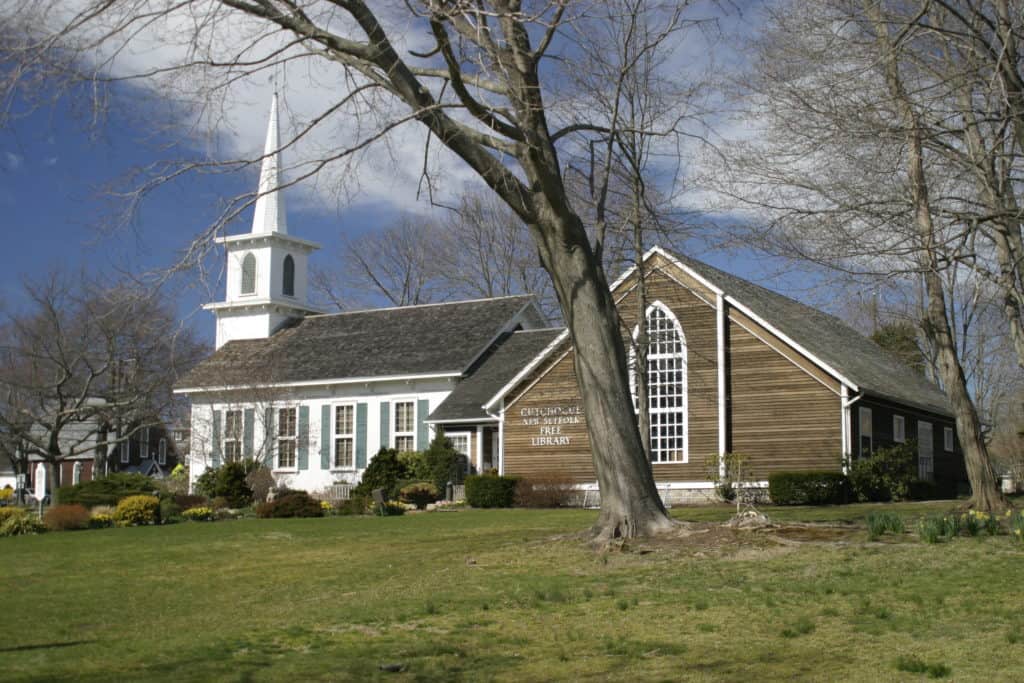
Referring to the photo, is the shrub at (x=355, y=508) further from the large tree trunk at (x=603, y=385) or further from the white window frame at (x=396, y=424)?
the large tree trunk at (x=603, y=385)

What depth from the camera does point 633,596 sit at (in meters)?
10.7

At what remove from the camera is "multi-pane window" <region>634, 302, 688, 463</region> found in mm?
29500

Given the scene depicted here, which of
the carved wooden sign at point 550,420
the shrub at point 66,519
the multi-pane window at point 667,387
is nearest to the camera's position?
the shrub at point 66,519

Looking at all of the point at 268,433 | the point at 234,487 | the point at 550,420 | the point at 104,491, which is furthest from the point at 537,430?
the point at 104,491

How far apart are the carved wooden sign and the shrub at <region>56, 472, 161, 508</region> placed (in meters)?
10.7

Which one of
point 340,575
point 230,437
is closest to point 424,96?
point 340,575

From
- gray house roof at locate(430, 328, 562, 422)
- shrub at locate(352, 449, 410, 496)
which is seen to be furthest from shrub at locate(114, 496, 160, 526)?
gray house roof at locate(430, 328, 562, 422)

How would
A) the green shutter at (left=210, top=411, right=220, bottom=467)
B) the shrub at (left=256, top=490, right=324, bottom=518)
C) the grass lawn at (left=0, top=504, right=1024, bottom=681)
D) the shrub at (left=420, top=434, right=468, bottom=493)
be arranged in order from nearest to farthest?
the grass lawn at (left=0, top=504, right=1024, bottom=681), the shrub at (left=256, top=490, right=324, bottom=518), the shrub at (left=420, top=434, right=468, bottom=493), the green shutter at (left=210, top=411, right=220, bottom=467)

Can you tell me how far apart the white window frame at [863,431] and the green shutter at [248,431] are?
70.9ft

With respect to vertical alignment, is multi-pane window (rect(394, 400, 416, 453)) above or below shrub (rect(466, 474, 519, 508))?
above

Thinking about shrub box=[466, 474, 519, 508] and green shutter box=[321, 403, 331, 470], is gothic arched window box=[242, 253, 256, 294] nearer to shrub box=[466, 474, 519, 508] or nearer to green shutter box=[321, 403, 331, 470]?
green shutter box=[321, 403, 331, 470]

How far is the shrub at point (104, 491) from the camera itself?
2661 centimetres

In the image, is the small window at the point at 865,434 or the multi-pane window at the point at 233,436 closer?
the small window at the point at 865,434

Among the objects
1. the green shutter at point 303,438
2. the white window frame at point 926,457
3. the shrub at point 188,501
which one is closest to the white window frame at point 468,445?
the green shutter at point 303,438
